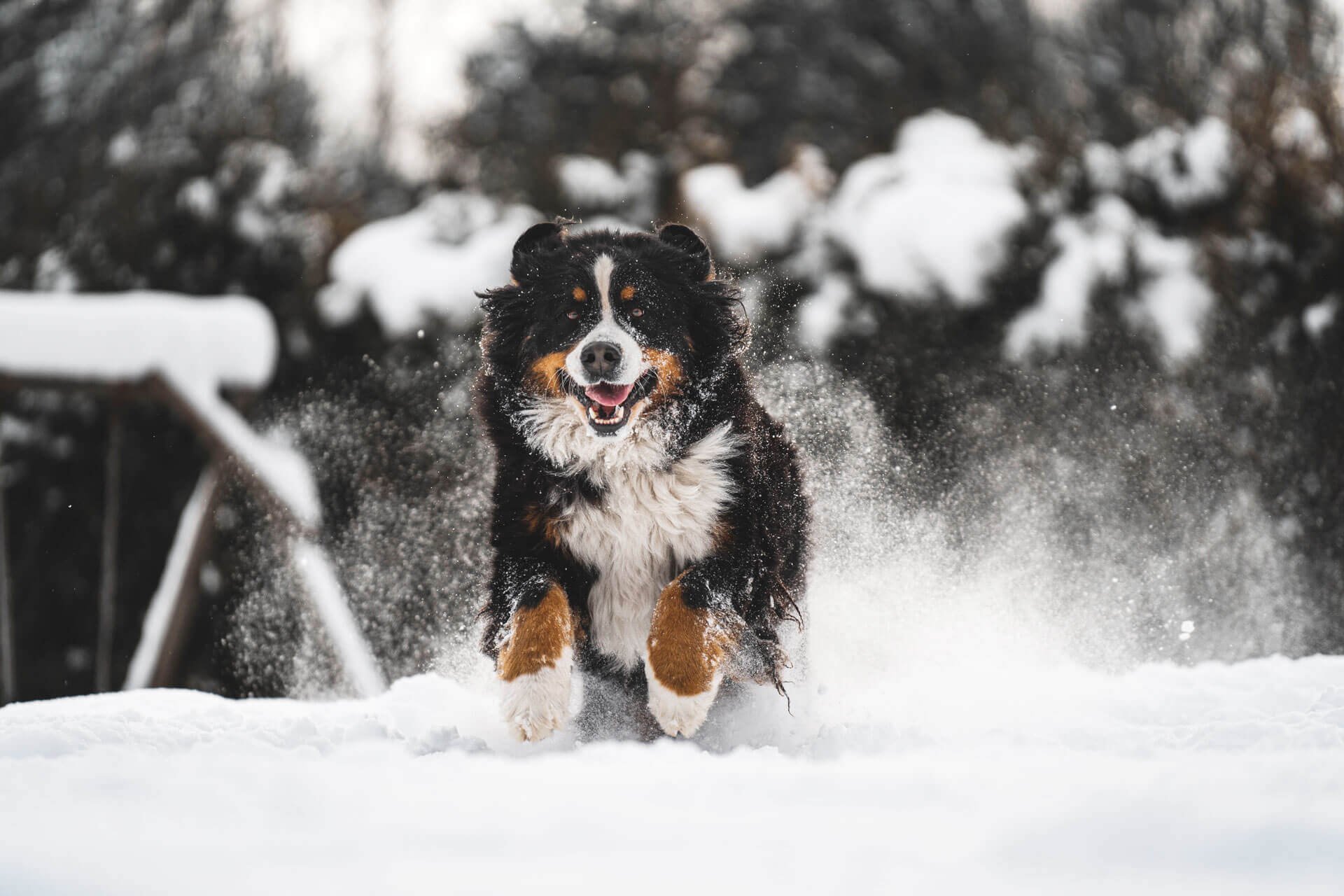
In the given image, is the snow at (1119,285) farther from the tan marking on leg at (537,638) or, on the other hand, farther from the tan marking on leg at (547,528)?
the tan marking on leg at (537,638)

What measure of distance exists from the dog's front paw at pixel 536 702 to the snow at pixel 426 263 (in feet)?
20.7

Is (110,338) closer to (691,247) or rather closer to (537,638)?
(691,247)

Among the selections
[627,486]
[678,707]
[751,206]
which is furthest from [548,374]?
[751,206]

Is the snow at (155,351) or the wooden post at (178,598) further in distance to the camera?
the wooden post at (178,598)

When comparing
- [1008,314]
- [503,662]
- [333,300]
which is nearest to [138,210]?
[333,300]

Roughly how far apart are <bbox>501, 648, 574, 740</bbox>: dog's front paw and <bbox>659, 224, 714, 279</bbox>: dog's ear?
4.56 ft

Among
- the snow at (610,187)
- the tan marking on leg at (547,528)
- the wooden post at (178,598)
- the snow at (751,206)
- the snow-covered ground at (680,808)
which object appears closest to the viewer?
the snow-covered ground at (680,808)

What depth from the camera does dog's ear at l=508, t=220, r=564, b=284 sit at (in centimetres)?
362

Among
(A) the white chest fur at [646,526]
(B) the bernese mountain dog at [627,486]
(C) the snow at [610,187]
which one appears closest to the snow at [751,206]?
(C) the snow at [610,187]

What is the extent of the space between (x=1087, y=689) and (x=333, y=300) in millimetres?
8573

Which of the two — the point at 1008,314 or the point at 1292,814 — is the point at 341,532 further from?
the point at 1292,814

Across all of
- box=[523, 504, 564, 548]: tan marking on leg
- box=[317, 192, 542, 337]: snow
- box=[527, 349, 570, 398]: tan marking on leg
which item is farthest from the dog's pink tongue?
box=[317, 192, 542, 337]: snow

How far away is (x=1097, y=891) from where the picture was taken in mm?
1799

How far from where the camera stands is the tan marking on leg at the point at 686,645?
10.00ft
